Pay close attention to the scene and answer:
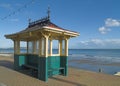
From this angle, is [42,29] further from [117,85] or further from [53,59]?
[117,85]

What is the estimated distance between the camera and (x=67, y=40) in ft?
35.3

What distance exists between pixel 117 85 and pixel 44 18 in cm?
574

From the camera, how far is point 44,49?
9.23 m

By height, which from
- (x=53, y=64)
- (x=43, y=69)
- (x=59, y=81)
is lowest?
(x=59, y=81)

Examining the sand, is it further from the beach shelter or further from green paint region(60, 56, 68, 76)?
the beach shelter

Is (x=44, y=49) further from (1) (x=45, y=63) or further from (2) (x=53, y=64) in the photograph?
(2) (x=53, y=64)

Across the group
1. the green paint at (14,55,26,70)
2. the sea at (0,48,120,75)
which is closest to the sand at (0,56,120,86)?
the green paint at (14,55,26,70)

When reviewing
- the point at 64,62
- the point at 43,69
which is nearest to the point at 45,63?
the point at 43,69

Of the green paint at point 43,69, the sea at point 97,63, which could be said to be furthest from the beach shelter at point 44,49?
the sea at point 97,63

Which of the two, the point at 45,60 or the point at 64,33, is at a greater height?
the point at 64,33

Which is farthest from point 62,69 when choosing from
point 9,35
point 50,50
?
point 9,35

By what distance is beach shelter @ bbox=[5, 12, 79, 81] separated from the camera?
9.23 meters

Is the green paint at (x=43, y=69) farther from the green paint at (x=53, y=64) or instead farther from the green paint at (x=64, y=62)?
the green paint at (x=64, y=62)

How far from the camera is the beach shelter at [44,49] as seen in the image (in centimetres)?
923
